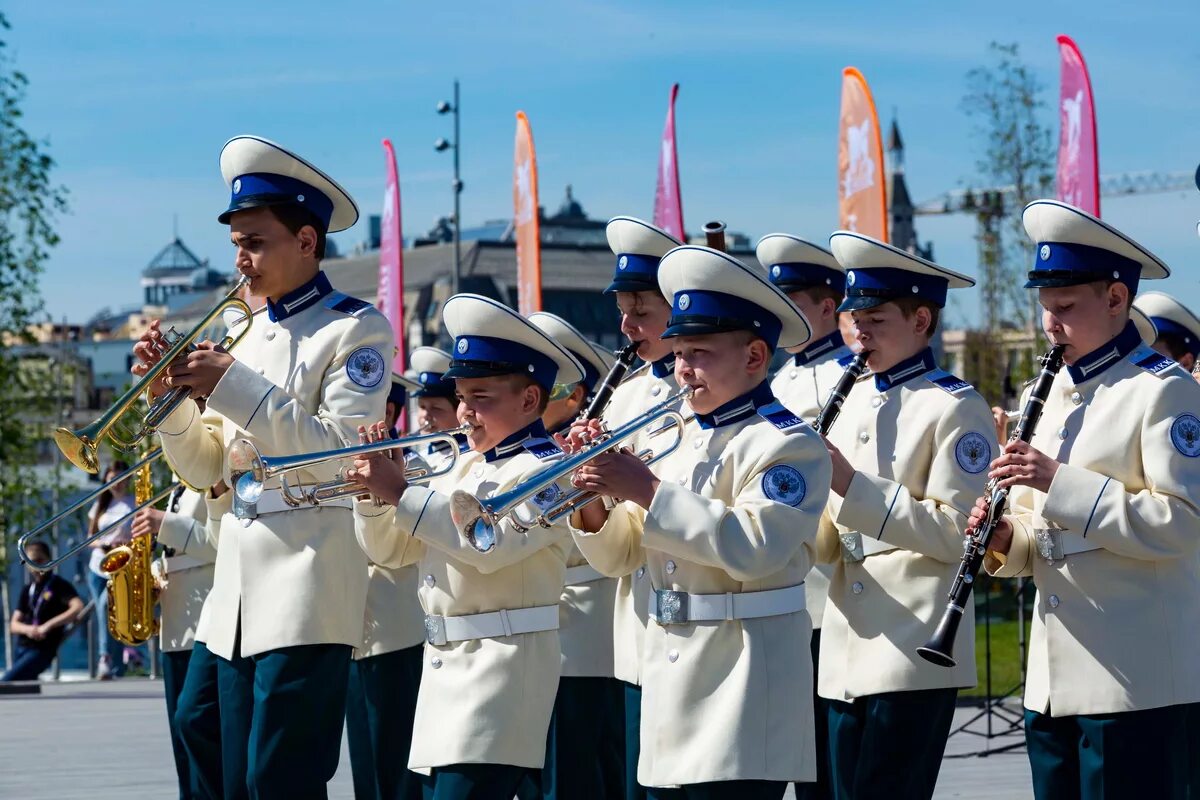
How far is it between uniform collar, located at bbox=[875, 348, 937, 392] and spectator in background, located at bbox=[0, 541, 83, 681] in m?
11.8

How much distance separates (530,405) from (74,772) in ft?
19.4

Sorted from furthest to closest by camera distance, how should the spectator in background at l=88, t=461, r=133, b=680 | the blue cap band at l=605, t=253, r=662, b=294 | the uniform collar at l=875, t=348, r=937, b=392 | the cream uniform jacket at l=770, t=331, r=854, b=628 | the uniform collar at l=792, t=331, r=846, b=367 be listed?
the spectator in background at l=88, t=461, r=133, b=680 → the uniform collar at l=792, t=331, r=846, b=367 → the blue cap band at l=605, t=253, r=662, b=294 → the cream uniform jacket at l=770, t=331, r=854, b=628 → the uniform collar at l=875, t=348, r=937, b=392

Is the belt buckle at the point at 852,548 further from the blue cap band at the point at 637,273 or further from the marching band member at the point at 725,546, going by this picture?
the blue cap band at the point at 637,273

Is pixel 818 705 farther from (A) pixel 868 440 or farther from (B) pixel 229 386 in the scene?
(B) pixel 229 386

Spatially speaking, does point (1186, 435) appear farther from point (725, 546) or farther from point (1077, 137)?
point (1077, 137)

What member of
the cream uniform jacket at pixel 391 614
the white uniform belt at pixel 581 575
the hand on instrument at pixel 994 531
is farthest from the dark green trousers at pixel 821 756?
the cream uniform jacket at pixel 391 614

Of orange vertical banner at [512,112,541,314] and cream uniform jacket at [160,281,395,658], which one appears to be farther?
orange vertical banner at [512,112,541,314]

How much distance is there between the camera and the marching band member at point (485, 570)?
6488 mm

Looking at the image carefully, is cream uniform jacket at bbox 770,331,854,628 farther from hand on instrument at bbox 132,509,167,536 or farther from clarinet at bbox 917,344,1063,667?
hand on instrument at bbox 132,509,167,536

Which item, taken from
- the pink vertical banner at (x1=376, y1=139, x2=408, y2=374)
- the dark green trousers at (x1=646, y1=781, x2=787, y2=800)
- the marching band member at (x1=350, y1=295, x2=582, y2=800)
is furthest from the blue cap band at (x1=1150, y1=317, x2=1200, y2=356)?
the pink vertical banner at (x1=376, y1=139, x2=408, y2=374)

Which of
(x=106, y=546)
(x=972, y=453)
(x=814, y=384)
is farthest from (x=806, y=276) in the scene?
(x=106, y=546)

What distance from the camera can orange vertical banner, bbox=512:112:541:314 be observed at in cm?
1875

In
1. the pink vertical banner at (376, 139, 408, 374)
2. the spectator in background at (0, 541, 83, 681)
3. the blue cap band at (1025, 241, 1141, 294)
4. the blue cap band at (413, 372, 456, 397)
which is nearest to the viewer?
the blue cap band at (1025, 241, 1141, 294)

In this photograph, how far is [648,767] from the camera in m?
6.14
